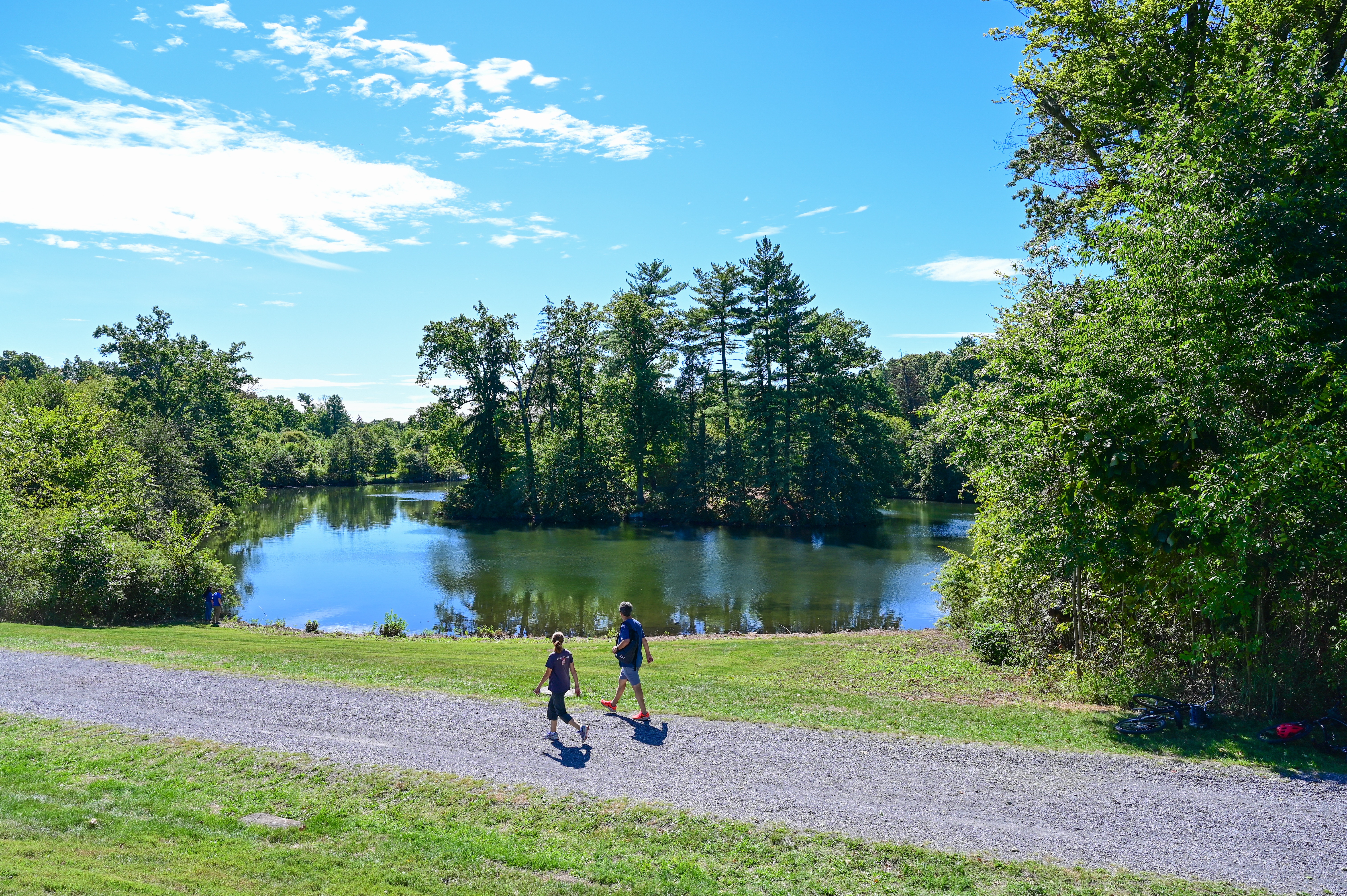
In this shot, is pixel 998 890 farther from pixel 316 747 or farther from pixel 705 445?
pixel 705 445

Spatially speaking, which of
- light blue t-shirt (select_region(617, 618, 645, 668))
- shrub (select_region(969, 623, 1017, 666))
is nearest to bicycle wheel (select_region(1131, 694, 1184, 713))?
shrub (select_region(969, 623, 1017, 666))

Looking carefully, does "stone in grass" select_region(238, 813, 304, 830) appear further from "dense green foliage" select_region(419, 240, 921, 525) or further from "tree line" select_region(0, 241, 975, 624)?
"dense green foliage" select_region(419, 240, 921, 525)

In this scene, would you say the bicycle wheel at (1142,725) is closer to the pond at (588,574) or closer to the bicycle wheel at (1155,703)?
the bicycle wheel at (1155,703)

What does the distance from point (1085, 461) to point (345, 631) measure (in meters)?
21.8

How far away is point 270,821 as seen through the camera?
287 inches

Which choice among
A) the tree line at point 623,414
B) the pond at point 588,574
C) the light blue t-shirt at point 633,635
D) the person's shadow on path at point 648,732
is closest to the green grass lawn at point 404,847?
the person's shadow on path at point 648,732

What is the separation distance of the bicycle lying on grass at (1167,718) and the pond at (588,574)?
13905 millimetres

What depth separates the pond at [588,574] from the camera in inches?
1022

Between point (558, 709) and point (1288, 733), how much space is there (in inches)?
372

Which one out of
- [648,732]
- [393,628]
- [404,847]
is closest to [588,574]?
[393,628]

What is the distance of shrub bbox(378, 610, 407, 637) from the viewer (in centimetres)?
2247

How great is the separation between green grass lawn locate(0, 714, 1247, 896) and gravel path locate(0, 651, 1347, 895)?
1.29ft

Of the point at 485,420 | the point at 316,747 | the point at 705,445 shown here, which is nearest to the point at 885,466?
the point at 705,445

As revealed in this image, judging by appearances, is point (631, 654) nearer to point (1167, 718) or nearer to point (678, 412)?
point (1167, 718)
